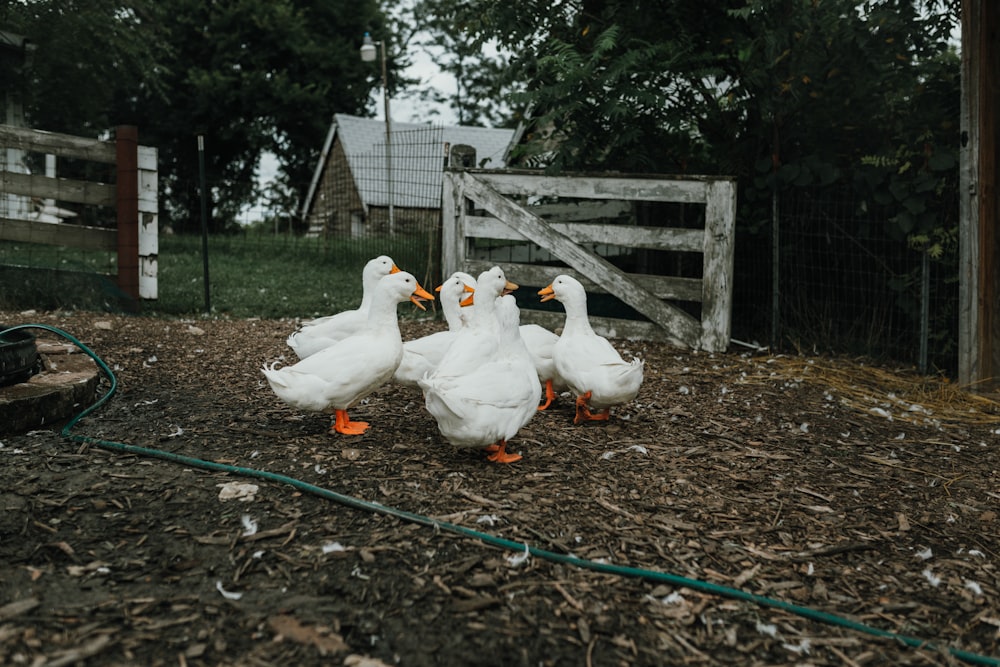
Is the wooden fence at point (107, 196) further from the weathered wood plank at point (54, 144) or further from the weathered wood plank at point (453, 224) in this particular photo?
the weathered wood plank at point (453, 224)

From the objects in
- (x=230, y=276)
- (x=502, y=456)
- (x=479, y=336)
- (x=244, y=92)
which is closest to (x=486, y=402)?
(x=502, y=456)

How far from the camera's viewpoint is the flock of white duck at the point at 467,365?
3635mm

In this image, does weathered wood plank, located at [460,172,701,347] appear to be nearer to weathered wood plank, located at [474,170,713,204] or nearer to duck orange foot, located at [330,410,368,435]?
weathered wood plank, located at [474,170,713,204]

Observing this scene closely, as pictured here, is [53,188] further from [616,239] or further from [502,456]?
[502,456]

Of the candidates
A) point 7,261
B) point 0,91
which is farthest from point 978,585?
point 0,91

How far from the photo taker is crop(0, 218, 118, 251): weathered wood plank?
7699 millimetres

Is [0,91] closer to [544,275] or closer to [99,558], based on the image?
[544,275]

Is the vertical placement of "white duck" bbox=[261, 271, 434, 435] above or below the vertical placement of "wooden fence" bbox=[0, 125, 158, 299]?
below

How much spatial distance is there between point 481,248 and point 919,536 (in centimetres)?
592

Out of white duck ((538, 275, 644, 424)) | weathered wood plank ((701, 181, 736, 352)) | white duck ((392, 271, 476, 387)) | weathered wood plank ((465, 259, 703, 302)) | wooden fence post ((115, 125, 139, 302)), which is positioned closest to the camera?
white duck ((538, 275, 644, 424))

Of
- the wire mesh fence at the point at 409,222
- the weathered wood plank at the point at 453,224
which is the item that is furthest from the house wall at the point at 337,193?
the weathered wood plank at the point at 453,224

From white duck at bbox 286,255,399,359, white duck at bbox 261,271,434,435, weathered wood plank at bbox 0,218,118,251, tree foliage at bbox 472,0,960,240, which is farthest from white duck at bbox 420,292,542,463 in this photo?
weathered wood plank at bbox 0,218,118,251

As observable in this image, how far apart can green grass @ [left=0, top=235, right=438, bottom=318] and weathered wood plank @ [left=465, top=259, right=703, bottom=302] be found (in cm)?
115

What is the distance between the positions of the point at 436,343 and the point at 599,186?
301 centimetres
